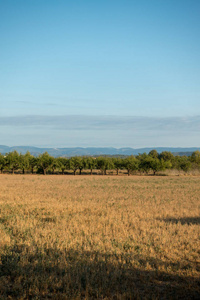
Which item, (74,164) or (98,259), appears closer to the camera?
(98,259)

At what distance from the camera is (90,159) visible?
9275 centimetres

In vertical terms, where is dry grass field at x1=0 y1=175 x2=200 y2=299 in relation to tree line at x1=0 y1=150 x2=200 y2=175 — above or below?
below

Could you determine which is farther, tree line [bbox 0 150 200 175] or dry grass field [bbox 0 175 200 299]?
tree line [bbox 0 150 200 175]

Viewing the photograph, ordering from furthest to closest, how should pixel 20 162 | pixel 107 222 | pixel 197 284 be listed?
1. pixel 20 162
2. pixel 107 222
3. pixel 197 284

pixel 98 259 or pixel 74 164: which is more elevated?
pixel 74 164

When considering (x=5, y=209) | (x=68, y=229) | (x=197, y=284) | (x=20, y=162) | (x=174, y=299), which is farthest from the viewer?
(x=20, y=162)

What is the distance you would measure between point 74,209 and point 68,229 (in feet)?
17.7

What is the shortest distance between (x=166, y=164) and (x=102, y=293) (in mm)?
86259

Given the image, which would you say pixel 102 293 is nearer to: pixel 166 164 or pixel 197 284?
pixel 197 284

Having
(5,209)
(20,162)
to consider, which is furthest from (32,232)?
(20,162)

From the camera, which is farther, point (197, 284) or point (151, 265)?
point (151, 265)

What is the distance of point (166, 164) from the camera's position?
3553 inches

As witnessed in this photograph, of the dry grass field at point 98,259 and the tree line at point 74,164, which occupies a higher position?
the tree line at point 74,164

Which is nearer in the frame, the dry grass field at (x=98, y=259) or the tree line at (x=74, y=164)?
the dry grass field at (x=98, y=259)
